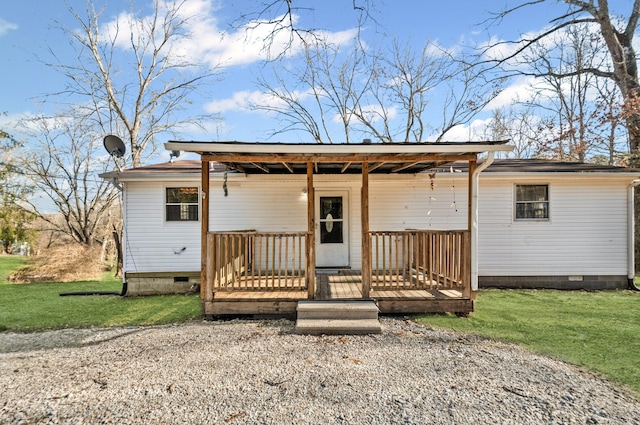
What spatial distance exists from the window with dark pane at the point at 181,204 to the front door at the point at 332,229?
9.43 ft

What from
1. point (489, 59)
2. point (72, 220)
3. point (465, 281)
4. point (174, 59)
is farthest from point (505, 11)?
point (72, 220)

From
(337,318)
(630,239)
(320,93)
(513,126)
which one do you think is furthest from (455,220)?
(513,126)

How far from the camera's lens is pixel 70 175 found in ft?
66.4

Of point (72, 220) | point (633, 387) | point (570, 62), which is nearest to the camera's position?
point (633, 387)

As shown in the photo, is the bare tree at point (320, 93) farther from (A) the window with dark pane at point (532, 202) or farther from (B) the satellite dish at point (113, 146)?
(A) the window with dark pane at point (532, 202)

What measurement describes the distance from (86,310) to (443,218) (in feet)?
24.8

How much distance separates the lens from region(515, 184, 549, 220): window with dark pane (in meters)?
7.96

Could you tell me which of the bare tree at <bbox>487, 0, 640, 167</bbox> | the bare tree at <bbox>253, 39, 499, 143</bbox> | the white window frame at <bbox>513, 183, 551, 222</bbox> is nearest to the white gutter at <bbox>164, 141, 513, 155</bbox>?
the white window frame at <bbox>513, 183, 551, 222</bbox>

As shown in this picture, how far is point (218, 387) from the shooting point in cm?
317

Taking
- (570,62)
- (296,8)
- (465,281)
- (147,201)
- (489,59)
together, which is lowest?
(465,281)

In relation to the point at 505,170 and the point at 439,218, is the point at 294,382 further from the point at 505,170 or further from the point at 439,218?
the point at 505,170

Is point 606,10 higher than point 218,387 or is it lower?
higher

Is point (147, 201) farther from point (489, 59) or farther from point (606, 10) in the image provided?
point (606, 10)

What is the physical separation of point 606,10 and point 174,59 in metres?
18.2
